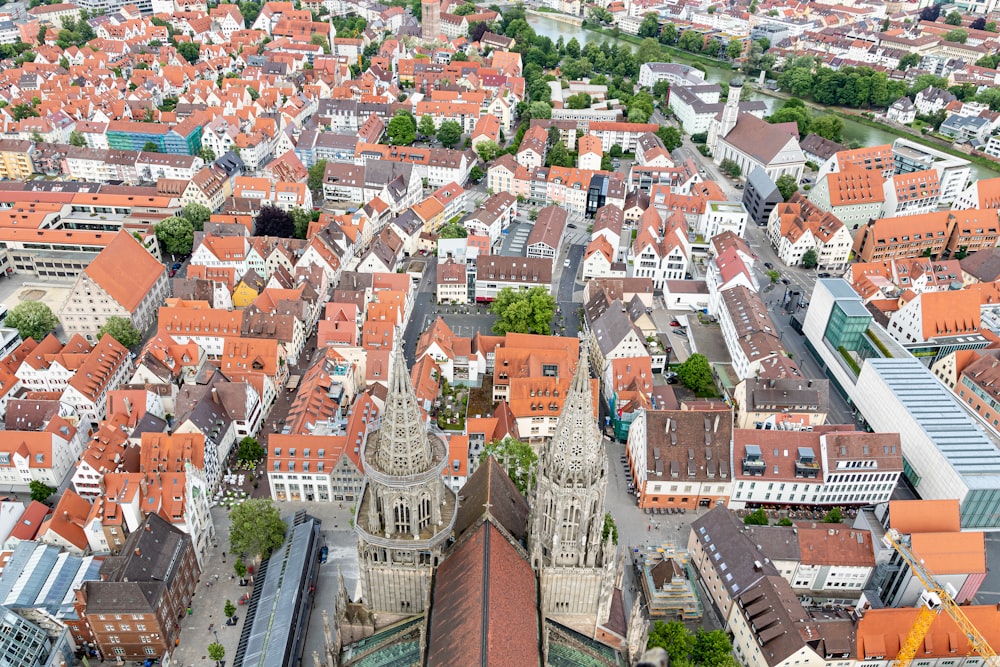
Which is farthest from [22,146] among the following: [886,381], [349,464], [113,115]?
[886,381]

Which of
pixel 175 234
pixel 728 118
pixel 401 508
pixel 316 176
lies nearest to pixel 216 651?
pixel 401 508

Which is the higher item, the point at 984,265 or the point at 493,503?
the point at 493,503

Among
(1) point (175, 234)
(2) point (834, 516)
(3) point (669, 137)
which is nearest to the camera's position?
(2) point (834, 516)

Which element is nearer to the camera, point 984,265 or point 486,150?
point 984,265

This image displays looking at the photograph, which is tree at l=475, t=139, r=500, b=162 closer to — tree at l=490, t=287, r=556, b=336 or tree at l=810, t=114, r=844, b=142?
tree at l=490, t=287, r=556, b=336

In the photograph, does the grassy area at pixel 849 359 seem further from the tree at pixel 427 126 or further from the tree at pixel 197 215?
the tree at pixel 427 126

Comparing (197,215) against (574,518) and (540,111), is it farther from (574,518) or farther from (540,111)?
(574,518)

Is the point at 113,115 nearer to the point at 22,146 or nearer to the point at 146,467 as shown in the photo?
the point at 22,146
